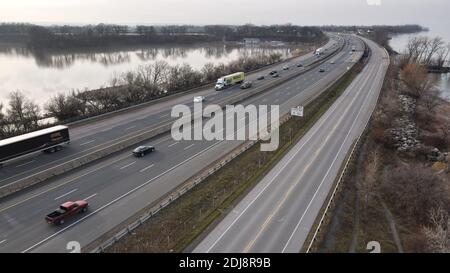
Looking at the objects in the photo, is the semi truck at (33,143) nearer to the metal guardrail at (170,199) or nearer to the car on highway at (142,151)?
the car on highway at (142,151)

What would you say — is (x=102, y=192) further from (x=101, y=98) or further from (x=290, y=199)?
(x=101, y=98)

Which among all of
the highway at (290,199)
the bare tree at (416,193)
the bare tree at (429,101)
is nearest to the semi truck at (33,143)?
the highway at (290,199)

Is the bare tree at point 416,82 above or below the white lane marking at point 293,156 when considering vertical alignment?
above

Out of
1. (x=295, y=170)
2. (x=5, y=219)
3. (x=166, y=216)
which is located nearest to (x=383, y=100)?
(x=295, y=170)

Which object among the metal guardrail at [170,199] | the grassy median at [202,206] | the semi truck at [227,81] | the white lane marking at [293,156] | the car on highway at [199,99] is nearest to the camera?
the metal guardrail at [170,199]

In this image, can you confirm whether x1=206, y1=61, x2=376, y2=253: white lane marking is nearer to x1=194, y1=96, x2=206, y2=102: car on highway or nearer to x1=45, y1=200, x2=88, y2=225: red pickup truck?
x1=45, y1=200, x2=88, y2=225: red pickup truck

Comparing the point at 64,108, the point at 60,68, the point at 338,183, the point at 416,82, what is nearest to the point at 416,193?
the point at 338,183

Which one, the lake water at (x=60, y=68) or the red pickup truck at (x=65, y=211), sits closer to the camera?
the red pickup truck at (x=65, y=211)

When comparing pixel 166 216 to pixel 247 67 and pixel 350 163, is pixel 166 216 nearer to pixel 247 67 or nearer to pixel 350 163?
pixel 350 163
